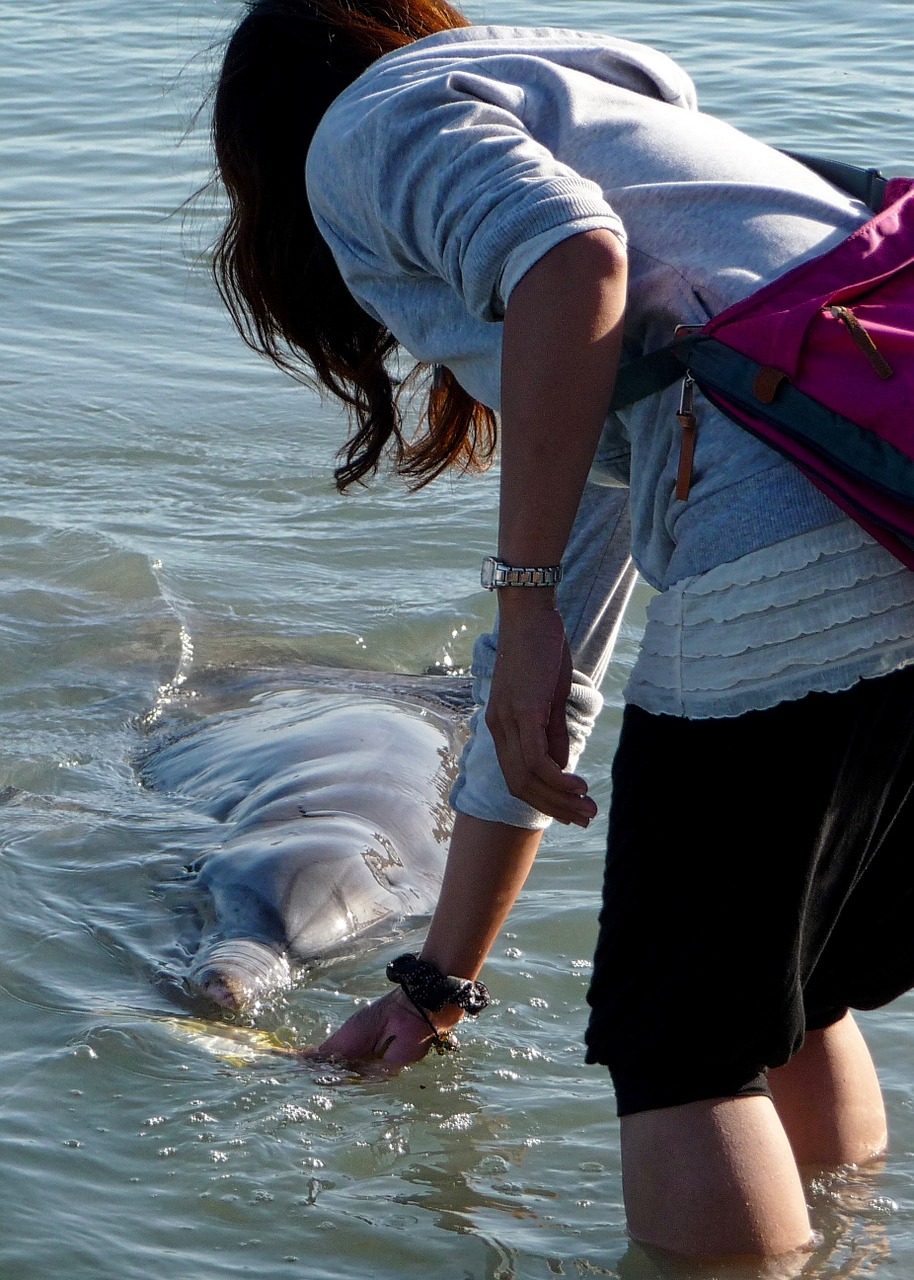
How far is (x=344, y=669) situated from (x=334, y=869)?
1647 millimetres

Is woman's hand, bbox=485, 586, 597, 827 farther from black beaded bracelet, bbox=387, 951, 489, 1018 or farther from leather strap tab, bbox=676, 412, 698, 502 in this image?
black beaded bracelet, bbox=387, 951, 489, 1018

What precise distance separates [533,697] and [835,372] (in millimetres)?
529

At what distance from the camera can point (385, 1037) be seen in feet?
9.33

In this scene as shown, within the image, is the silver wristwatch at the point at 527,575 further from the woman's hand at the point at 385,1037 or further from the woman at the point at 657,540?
the woman's hand at the point at 385,1037

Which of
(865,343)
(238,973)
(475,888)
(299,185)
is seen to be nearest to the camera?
(865,343)

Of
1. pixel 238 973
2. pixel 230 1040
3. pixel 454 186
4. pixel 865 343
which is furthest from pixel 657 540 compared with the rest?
pixel 238 973

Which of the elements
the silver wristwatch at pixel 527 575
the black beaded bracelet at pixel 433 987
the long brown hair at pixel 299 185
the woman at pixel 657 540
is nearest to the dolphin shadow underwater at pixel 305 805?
the black beaded bracelet at pixel 433 987

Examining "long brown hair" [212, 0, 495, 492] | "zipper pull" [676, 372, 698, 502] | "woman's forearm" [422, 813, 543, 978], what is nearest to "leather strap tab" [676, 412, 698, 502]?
"zipper pull" [676, 372, 698, 502]

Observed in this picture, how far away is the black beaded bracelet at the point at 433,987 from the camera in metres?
2.68

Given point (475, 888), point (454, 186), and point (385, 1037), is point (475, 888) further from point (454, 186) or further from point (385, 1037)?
point (454, 186)

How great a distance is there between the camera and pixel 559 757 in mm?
2057

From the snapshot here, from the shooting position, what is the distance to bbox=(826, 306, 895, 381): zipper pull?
5.82 ft

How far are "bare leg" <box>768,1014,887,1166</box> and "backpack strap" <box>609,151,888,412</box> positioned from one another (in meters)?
1.16

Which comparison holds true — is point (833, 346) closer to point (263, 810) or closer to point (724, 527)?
point (724, 527)
